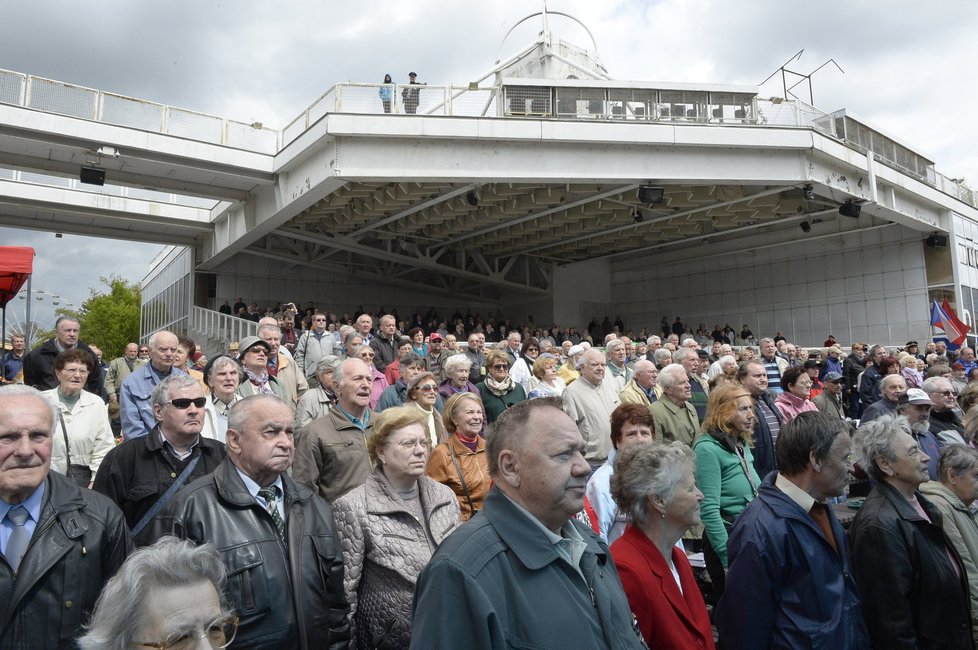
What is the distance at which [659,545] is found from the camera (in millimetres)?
2633

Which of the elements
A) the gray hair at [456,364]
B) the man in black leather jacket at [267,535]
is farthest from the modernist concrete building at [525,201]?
the man in black leather jacket at [267,535]

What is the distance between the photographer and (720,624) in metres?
2.69

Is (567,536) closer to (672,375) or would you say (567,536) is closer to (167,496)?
(167,496)

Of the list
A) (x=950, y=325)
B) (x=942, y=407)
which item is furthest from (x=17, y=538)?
(x=950, y=325)

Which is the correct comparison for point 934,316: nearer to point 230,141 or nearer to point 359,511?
point 230,141

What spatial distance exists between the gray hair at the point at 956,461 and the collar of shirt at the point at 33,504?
→ 408cm

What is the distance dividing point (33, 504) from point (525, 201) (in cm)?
1737

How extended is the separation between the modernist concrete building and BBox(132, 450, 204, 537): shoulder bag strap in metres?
12.9

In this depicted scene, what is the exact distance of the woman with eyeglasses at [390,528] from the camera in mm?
2799

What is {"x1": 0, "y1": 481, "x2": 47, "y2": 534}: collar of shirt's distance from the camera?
2.25 metres

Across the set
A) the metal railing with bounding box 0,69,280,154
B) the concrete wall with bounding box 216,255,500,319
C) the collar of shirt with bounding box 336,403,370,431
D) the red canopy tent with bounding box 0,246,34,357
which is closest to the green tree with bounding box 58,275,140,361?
the concrete wall with bounding box 216,255,500,319

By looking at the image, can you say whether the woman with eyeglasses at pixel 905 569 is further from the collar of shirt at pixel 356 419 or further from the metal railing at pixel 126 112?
the metal railing at pixel 126 112

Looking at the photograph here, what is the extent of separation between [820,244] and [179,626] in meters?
27.3

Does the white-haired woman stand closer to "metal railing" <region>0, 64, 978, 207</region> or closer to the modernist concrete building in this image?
the modernist concrete building
